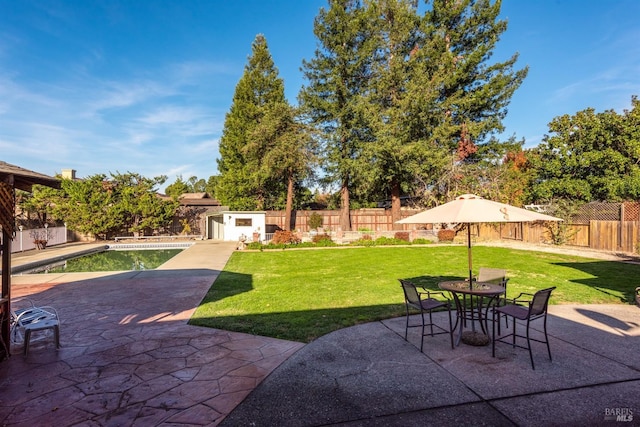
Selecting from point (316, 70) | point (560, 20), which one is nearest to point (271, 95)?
point (316, 70)

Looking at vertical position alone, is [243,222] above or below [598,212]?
below

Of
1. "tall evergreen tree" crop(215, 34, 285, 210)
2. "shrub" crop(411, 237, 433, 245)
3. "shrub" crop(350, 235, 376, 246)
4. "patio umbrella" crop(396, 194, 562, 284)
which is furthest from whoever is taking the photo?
"tall evergreen tree" crop(215, 34, 285, 210)

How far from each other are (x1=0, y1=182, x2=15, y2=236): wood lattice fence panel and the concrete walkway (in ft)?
5.66

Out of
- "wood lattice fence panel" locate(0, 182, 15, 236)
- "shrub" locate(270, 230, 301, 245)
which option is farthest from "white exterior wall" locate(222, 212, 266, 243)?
"wood lattice fence panel" locate(0, 182, 15, 236)

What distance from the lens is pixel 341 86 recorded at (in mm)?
23750

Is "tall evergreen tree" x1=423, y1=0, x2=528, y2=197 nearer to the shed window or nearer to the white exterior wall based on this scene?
the white exterior wall

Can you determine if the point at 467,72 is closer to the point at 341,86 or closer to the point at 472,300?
the point at 341,86

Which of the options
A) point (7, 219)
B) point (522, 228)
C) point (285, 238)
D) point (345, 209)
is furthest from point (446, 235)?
point (7, 219)

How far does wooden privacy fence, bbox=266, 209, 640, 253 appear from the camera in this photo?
14.1 m

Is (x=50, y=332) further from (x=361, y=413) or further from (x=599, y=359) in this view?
(x=599, y=359)

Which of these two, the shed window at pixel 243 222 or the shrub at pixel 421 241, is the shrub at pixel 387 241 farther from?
the shed window at pixel 243 222

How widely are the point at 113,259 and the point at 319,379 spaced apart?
16.2 meters

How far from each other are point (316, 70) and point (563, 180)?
18767mm

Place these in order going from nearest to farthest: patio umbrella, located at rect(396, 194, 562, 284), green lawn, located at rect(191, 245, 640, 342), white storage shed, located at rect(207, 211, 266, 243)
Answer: patio umbrella, located at rect(396, 194, 562, 284) → green lawn, located at rect(191, 245, 640, 342) → white storage shed, located at rect(207, 211, 266, 243)
